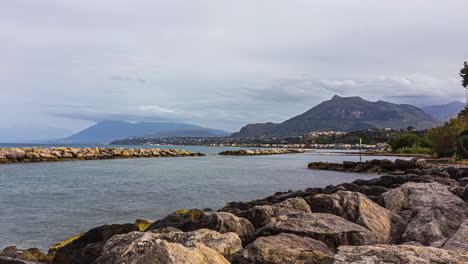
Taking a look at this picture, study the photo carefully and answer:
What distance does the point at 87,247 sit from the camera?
5.79 meters

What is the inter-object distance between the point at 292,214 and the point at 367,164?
29.6 metres

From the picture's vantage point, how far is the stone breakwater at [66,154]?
4450 cm

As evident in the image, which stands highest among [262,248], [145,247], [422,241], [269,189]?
[145,247]

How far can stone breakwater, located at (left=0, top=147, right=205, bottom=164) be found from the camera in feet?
146

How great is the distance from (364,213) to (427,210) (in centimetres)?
151

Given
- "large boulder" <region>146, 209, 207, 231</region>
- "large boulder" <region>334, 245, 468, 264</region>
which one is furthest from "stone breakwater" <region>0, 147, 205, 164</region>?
"large boulder" <region>334, 245, 468, 264</region>

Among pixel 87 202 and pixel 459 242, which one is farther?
pixel 87 202

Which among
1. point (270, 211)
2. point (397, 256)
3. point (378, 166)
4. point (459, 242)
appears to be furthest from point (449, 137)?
point (397, 256)

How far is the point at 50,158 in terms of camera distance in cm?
4734

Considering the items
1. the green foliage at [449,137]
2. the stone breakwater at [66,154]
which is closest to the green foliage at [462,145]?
the green foliage at [449,137]

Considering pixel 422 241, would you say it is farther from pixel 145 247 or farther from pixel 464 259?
pixel 145 247

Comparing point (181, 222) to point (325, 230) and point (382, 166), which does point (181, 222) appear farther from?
point (382, 166)

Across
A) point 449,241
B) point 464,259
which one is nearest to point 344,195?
point 449,241

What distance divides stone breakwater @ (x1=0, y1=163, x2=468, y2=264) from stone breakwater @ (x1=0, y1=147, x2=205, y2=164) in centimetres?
4434
